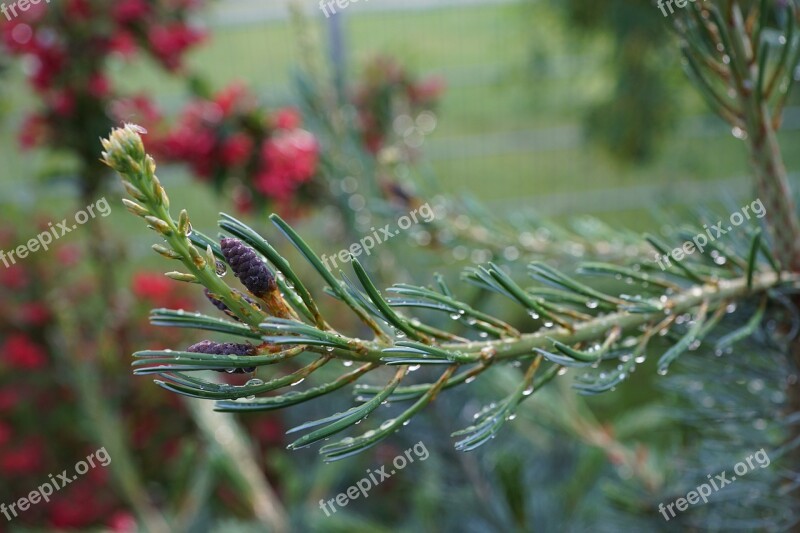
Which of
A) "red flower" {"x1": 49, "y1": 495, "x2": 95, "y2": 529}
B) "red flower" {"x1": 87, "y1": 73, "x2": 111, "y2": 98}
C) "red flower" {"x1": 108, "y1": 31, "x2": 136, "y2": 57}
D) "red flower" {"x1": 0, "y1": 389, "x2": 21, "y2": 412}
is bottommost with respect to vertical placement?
"red flower" {"x1": 49, "y1": 495, "x2": 95, "y2": 529}

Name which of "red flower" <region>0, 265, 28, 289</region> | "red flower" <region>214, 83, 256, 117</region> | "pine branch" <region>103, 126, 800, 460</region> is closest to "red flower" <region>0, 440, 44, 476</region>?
"red flower" <region>0, 265, 28, 289</region>

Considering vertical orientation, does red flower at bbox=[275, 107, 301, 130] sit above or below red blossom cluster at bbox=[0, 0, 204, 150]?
below

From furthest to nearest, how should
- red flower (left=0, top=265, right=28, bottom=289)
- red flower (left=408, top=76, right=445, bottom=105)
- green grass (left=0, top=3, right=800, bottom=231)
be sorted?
green grass (left=0, top=3, right=800, bottom=231), red flower (left=408, top=76, right=445, bottom=105), red flower (left=0, top=265, right=28, bottom=289)

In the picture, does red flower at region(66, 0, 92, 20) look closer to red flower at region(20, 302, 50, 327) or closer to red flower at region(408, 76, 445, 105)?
red flower at region(20, 302, 50, 327)

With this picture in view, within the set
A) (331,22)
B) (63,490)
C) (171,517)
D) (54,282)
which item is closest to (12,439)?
(63,490)

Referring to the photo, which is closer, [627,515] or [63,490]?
[627,515]

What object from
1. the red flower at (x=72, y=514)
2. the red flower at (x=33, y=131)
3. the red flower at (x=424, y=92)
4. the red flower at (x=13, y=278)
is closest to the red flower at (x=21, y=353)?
the red flower at (x=13, y=278)

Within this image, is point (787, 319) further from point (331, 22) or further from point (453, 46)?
point (453, 46)

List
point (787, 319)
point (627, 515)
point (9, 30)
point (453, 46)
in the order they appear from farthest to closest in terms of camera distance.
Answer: point (453, 46) < point (9, 30) < point (627, 515) < point (787, 319)
